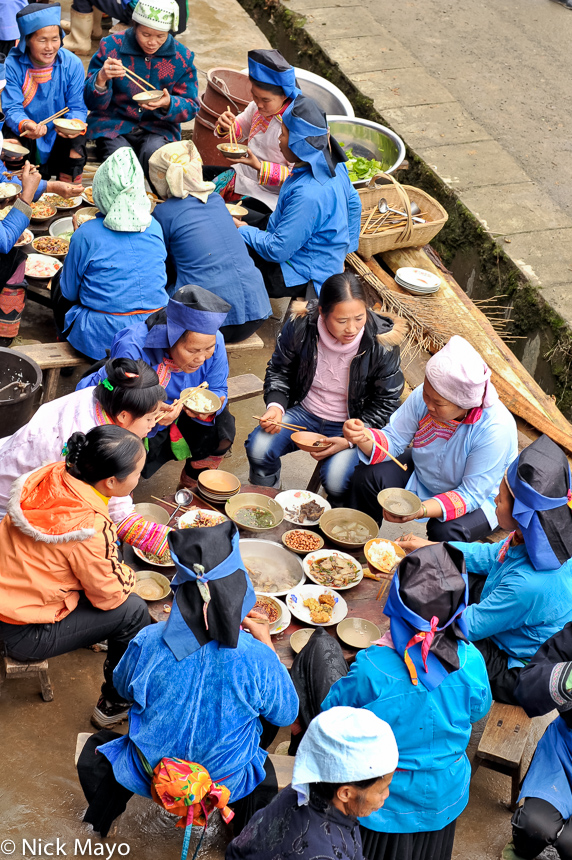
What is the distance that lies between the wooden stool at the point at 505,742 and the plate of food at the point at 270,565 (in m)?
1.02

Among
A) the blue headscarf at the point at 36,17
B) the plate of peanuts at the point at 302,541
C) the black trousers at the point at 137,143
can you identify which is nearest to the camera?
the plate of peanuts at the point at 302,541

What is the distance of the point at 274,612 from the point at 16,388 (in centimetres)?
209

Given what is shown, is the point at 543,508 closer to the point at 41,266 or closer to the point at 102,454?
the point at 102,454

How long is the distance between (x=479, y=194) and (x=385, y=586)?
5827 mm

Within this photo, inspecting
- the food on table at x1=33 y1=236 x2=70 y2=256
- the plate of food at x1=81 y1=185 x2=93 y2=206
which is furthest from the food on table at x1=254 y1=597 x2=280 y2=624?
the plate of food at x1=81 y1=185 x2=93 y2=206

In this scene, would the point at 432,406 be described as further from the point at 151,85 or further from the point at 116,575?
the point at 151,85

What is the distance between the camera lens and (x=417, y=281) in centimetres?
656

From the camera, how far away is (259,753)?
296cm

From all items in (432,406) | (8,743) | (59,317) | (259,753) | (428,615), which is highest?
(428,615)

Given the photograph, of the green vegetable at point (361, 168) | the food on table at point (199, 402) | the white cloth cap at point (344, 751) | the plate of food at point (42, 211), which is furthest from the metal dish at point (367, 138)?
the white cloth cap at point (344, 751)

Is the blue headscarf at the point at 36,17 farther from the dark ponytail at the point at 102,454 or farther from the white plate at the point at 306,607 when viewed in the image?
the white plate at the point at 306,607

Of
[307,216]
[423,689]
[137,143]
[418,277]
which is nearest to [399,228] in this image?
[418,277]

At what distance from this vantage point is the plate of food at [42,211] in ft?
19.6

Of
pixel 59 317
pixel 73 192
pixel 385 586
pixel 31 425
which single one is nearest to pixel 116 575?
pixel 31 425
